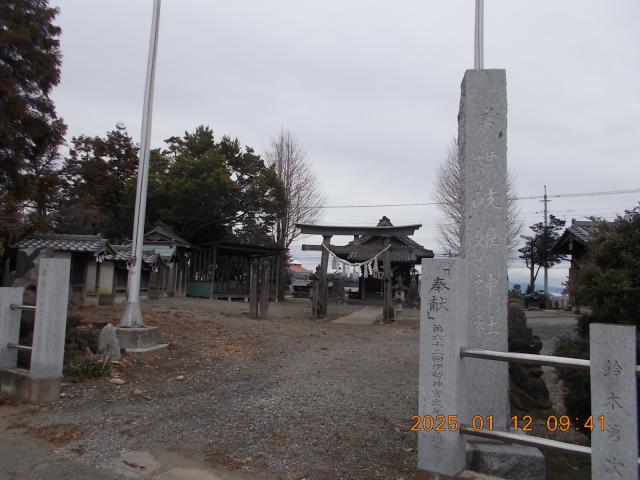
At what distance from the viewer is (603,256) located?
4367 mm

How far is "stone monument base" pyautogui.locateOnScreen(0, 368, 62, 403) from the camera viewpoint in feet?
19.0

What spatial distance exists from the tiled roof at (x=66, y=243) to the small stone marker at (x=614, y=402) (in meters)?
17.5

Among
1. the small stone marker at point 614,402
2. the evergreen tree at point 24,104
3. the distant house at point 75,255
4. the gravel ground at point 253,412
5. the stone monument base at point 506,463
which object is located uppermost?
the evergreen tree at point 24,104

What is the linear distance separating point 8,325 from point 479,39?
7027 mm

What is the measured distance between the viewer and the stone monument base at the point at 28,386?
580 cm

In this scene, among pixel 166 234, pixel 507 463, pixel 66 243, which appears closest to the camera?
pixel 507 463

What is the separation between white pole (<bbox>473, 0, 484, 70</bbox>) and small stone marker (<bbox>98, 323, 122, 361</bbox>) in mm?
6682

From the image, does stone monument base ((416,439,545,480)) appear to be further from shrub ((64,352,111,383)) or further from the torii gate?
the torii gate

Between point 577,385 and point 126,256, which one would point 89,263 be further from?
point 577,385

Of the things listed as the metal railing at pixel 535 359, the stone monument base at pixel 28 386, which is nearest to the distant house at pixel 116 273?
the stone monument base at pixel 28 386

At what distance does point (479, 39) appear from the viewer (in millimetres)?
4910

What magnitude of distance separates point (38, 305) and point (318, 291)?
481 inches

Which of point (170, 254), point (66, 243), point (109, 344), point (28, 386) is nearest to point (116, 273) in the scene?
point (66, 243)

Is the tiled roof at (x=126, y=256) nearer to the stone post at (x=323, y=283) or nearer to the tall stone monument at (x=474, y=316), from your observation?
the stone post at (x=323, y=283)
